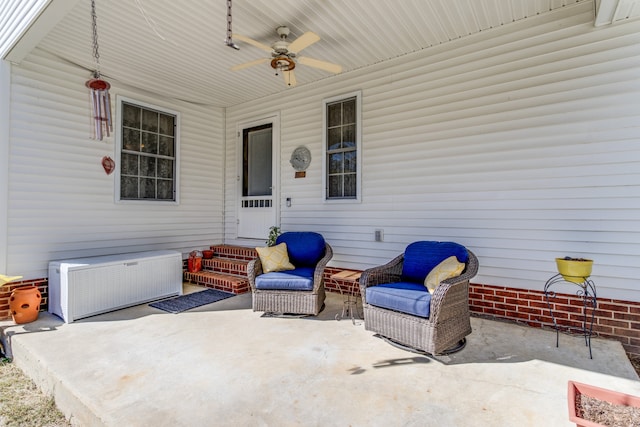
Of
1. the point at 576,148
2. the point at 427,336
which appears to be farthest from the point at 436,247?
the point at 576,148

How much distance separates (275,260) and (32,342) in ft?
8.60

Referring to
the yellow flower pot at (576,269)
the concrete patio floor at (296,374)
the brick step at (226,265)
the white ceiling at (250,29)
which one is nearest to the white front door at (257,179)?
the brick step at (226,265)

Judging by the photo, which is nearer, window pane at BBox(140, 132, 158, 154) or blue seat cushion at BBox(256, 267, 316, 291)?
blue seat cushion at BBox(256, 267, 316, 291)

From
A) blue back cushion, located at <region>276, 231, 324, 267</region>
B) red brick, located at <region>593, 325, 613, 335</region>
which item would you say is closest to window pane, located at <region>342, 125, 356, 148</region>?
blue back cushion, located at <region>276, 231, 324, 267</region>

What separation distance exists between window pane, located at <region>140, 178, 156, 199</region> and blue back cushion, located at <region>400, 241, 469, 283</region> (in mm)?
4514

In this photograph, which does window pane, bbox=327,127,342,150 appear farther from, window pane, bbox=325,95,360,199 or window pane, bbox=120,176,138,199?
window pane, bbox=120,176,138,199

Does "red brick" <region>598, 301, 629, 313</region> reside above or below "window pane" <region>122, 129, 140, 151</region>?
below

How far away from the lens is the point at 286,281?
398cm

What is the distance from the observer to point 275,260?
4.38m

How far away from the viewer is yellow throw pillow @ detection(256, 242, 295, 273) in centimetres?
432

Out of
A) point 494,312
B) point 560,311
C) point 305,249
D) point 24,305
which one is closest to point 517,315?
point 494,312

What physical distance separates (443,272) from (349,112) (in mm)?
3107

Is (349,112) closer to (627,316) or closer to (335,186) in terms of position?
(335,186)

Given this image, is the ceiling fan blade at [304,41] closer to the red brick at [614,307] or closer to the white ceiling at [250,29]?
the white ceiling at [250,29]
